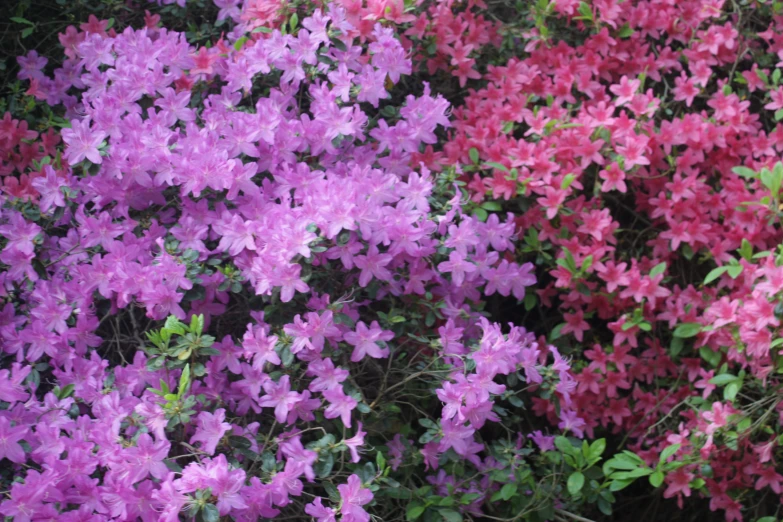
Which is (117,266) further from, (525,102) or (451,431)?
(525,102)

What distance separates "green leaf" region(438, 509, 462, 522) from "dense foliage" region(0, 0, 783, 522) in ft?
0.12

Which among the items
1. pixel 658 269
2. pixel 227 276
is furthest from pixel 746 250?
pixel 227 276

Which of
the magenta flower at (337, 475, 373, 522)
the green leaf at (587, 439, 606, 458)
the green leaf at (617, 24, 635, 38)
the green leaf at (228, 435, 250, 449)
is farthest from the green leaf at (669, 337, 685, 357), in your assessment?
the green leaf at (228, 435, 250, 449)

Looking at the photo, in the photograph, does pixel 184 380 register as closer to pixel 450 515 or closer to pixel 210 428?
pixel 210 428

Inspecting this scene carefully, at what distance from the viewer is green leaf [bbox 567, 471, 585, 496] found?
2.01 metres

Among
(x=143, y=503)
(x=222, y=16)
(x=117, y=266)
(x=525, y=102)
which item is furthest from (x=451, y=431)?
(x=222, y=16)

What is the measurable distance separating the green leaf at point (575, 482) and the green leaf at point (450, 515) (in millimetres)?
258

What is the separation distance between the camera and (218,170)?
1.98 meters

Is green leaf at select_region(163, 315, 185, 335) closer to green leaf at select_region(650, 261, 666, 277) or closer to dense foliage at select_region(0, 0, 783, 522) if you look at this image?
dense foliage at select_region(0, 0, 783, 522)

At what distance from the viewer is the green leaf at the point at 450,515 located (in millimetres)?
1942

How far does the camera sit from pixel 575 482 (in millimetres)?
2023

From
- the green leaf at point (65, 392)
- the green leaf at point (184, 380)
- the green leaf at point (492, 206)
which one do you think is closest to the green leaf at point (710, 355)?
the green leaf at point (492, 206)

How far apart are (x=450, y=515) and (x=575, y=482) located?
0.95ft

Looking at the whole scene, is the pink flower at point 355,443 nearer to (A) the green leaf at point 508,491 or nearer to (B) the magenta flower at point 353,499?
(B) the magenta flower at point 353,499
